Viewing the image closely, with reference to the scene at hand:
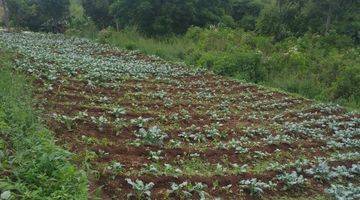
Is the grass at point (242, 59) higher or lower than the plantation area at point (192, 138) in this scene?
lower

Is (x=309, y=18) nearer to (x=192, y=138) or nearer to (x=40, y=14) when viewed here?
(x=192, y=138)

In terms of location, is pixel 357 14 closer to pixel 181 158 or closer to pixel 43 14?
pixel 181 158

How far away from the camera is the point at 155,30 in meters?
34.9

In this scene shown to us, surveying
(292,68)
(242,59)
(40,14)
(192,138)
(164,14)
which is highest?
(192,138)

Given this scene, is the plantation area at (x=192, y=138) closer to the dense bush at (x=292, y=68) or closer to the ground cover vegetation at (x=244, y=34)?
the dense bush at (x=292, y=68)

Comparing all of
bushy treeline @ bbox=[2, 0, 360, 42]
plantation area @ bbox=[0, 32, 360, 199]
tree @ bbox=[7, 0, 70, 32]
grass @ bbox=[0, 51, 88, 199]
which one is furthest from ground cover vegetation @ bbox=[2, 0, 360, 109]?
grass @ bbox=[0, 51, 88, 199]

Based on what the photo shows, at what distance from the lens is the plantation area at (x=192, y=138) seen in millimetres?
A: 6859

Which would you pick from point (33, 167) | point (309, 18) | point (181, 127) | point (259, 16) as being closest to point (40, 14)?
point (259, 16)

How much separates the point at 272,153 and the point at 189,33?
23032 millimetres

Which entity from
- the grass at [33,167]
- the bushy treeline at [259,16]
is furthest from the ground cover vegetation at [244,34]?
the grass at [33,167]

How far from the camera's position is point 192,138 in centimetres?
938

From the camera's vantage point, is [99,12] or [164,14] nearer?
[164,14]

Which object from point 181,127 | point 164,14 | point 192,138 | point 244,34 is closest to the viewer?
point 192,138

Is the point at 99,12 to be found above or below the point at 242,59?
below
